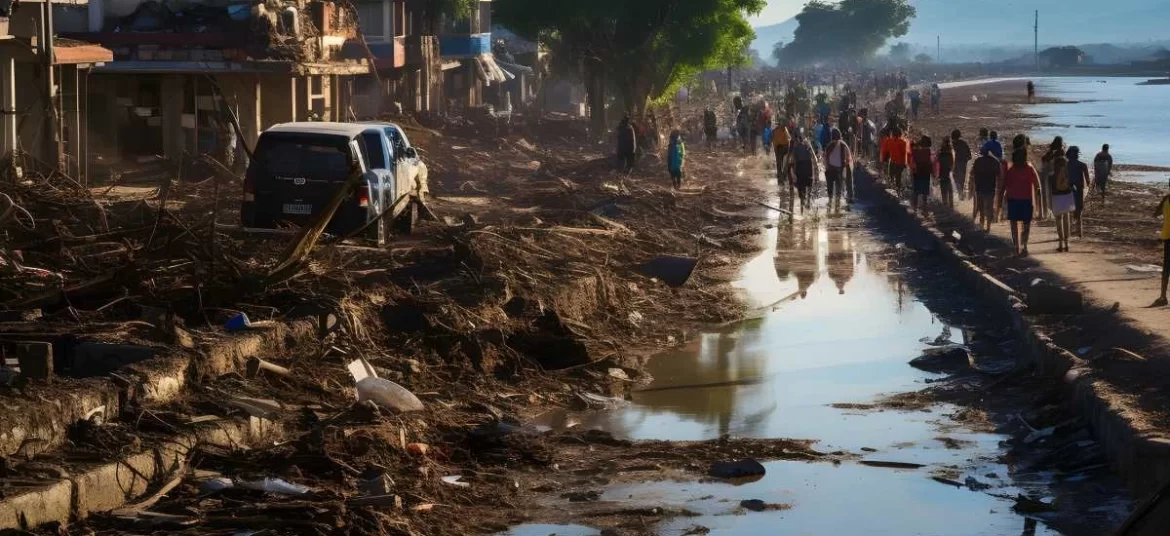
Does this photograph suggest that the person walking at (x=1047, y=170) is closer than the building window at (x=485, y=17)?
Yes

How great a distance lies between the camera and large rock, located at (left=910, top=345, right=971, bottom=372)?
16.1 metres

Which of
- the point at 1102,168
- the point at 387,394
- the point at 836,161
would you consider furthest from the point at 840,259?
the point at 387,394

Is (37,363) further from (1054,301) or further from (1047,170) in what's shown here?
(1047,170)

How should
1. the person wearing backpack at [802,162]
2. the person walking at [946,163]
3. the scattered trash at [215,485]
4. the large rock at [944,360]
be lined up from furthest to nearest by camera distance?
1. the person wearing backpack at [802,162]
2. the person walking at [946,163]
3. the large rock at [944,360]
4. the scattered trash at [215,485]

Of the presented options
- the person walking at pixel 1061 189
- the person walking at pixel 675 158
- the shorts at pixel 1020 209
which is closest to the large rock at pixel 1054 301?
the shorts at pixel 1020 209

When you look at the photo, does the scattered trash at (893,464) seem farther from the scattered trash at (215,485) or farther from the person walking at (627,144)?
the person walking at (627,144)

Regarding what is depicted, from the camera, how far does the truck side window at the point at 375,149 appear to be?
67.6ft

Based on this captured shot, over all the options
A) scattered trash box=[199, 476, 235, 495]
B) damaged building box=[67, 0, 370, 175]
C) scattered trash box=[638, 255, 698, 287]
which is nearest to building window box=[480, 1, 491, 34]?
damaged building box=[67, 0, 370, 175]

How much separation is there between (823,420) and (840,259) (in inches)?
465

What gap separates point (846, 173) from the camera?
33.8 m

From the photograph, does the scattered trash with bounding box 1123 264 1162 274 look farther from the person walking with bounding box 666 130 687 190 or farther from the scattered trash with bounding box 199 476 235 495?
the person walking with bounding box 666 130 687 190

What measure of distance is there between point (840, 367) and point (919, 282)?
6.85 m

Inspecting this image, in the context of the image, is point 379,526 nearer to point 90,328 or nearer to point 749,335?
point 90,328

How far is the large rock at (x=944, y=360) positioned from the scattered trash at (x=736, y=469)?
4.84 metres
